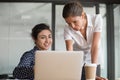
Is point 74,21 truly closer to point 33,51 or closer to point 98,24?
point 98,24

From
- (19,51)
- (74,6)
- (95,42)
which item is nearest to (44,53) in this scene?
(74,6)

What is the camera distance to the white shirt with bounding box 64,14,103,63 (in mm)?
Result: 1890

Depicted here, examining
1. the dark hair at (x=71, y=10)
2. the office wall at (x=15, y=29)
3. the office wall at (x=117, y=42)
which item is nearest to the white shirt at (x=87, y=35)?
the dark hair at (x=71, y=10)

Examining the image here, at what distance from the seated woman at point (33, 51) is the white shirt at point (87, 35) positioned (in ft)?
0.51

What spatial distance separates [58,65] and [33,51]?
2.29 feet

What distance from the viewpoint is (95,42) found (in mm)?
1854

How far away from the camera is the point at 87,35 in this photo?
1907mm

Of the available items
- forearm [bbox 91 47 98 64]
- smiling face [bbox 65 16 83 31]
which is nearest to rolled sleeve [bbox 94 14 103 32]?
forearm [bbox 91 47 98 64]

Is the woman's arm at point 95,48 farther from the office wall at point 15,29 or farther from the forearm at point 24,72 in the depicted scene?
the office wall at point 15,29

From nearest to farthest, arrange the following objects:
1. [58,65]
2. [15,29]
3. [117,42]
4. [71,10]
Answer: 1. [58,65]
2. [71,10]
3. [15,29]
4. [117,42]

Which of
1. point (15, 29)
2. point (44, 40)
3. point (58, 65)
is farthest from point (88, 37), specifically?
point (15, 29)

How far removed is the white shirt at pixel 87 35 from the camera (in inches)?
74.4

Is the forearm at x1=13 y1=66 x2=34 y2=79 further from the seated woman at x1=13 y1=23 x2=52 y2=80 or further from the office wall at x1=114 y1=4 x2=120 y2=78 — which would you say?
the office wall at x1=114 y1=4 x2=120 y2=78

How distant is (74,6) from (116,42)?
4.08 meters
